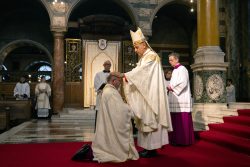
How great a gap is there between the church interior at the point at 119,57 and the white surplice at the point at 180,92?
2.29 feet

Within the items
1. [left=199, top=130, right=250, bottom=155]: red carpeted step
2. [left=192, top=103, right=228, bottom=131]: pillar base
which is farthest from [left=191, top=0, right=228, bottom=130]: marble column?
[left=199, top=130, right=250, bottom=155]: red carpeted step

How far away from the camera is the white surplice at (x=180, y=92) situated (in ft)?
16.8

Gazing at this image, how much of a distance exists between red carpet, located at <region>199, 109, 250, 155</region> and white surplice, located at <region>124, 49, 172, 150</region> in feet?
3.63

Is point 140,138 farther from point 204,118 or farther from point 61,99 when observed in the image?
point 61,99

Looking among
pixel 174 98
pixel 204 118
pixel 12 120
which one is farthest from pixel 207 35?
pixel 12 120

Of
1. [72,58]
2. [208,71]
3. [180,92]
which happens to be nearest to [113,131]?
Result: [180,92]

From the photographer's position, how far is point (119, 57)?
13094 millimetres

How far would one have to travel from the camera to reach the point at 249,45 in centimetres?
1242

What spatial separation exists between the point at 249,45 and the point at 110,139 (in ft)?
33.8

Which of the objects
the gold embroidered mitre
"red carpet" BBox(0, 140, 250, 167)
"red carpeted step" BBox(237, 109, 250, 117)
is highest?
the gold embroidered mitre

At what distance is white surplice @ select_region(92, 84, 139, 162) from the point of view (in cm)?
394

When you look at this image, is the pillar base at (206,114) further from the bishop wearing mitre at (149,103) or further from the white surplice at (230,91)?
the white surplice at (230,91)

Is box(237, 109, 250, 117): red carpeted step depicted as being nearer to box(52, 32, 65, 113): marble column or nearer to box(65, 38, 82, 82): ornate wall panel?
box(52, 32, 65, 113): marble column

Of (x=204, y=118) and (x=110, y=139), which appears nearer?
(x=110, y=139)
